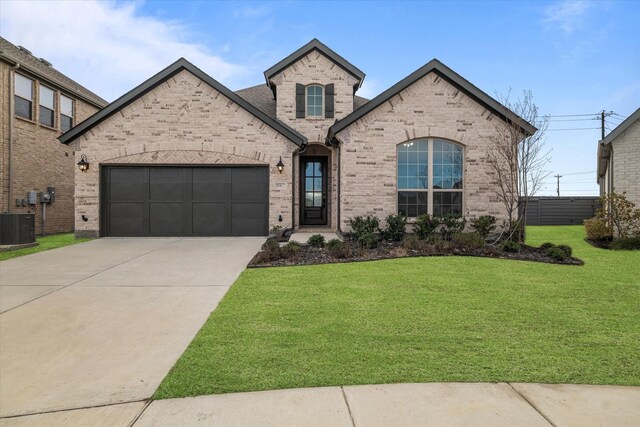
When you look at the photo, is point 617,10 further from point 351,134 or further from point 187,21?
point 187,21

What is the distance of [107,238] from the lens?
13.2 metres

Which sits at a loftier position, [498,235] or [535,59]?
[535,59]

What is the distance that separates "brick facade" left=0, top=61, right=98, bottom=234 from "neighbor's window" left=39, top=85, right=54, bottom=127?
0.57 ft

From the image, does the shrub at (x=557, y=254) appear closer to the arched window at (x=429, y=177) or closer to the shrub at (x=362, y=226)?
the arched window at (x=429, y=177)

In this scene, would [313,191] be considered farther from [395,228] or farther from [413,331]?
[413,331]

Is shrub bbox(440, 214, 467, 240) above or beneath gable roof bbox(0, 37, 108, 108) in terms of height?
beneath

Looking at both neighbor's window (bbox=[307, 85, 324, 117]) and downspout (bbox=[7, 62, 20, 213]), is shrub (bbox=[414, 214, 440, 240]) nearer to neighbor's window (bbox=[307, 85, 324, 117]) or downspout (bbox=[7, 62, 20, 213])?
neighbor's window (bbox=[307, 85, 324, 117])

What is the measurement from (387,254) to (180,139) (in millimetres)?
8346

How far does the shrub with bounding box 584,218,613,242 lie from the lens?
522 inches

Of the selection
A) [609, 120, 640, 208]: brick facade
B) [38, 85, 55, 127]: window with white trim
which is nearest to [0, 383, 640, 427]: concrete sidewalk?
[609, 120, 640, 208]: brick facade

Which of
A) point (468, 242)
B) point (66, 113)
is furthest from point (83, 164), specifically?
point (468, 242)

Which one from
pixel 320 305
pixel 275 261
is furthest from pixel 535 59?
pixel 320 305

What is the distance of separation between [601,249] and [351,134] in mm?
8254

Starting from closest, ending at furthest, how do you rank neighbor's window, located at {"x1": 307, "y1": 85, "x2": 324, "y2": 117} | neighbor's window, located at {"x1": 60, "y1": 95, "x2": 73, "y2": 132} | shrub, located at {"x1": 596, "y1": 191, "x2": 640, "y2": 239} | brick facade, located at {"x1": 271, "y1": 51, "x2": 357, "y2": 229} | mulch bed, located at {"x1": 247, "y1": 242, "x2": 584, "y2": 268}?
mulch bed, located at {"x1": 247, "y1": 242, "x2": 584, "y2": 268}
shrub, located at {"x1": 596, "y1": 191, "x2": 640, "y2": 239}
brick facade, located at {"x1": 271, "y1": 51, "x2": 357, "y2": 229}
neighbor's window, located at {"x1": 307, "y1": 85, "x2": 324, "y2": 117}
neighbor's window, located at {"x1": 60, "y1": 95, "x2": 73, "y2": 132}
